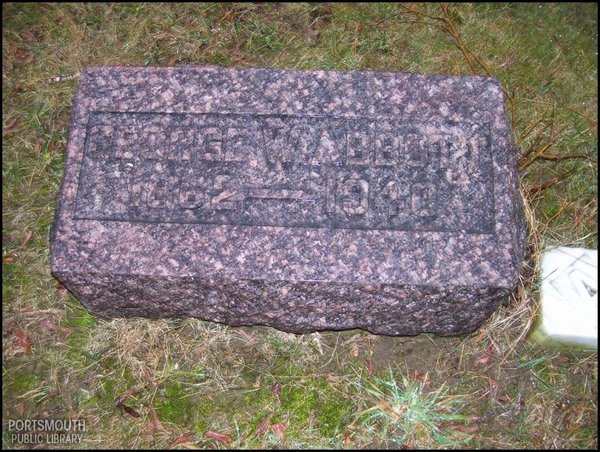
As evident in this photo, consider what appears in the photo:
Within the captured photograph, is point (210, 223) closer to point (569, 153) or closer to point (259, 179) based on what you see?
point (259, 179)

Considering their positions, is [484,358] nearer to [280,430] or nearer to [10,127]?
[280,430]

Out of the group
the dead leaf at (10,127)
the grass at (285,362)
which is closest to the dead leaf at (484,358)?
the grass at (285,362)

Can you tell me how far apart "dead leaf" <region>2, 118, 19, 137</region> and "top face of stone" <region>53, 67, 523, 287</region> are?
0.81 metres

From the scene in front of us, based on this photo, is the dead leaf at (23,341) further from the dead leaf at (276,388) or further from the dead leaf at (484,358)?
the dead leaf at (484,358)

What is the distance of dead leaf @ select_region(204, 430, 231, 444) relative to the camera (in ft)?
7.73

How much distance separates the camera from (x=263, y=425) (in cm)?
238

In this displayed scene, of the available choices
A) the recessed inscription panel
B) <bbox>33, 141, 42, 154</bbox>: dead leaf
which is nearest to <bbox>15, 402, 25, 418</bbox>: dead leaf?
the recessed inscription panel

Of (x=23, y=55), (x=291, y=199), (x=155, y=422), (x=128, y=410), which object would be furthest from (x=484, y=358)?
(x=23, y=55)

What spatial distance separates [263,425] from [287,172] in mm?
1088

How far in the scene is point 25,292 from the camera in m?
2.61

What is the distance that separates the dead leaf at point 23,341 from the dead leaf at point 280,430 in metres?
1.16

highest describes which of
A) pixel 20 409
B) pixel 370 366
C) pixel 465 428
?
pixel 370 366

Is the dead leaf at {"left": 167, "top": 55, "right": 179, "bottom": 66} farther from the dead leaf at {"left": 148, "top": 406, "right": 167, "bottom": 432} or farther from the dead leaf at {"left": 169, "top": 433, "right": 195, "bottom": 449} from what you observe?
the dead leaf at {"left": 169, "top": 433, "right": 195, "bottom": 449}

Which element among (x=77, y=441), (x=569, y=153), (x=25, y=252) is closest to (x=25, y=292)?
(x=25, y=252)
